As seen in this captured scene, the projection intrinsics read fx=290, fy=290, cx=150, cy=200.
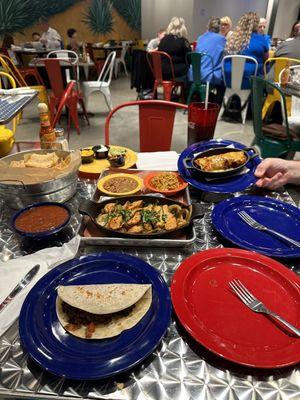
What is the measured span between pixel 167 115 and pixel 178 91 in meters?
4.18

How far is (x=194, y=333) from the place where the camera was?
59 cm

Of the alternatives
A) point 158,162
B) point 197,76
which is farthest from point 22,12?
point 158,162

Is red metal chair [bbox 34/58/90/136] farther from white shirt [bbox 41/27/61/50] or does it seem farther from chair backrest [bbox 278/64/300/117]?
white shirt [bbox 41/27/61/50]

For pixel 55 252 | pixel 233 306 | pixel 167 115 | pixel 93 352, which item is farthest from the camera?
pixel 167 115

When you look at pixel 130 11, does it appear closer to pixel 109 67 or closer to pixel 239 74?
pixel 109 67

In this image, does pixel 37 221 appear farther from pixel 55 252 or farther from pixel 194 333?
pixel 194 333

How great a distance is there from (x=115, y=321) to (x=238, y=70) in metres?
4.52

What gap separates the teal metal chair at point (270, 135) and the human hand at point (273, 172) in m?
1.54

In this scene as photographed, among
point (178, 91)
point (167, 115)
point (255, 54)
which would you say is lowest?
point (178, 91)

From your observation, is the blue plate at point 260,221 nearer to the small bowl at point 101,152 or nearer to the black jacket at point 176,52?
the small bowl at point 101,152

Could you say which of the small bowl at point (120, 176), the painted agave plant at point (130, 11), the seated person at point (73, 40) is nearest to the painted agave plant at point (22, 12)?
the seated person at point (73, 40)

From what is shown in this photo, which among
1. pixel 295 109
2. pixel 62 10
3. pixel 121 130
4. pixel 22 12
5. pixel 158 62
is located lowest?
pixel 121 130

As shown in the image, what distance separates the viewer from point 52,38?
301 inches

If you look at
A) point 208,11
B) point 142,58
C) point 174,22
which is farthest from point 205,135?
point 208,11
